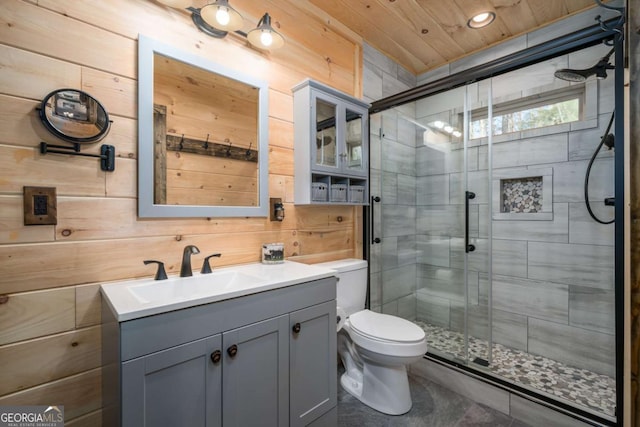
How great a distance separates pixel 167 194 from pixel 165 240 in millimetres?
221

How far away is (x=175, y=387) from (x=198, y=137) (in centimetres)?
114

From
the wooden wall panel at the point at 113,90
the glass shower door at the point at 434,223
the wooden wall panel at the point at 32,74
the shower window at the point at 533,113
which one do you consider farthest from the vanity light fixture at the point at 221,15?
the shower window at the point at 533,113

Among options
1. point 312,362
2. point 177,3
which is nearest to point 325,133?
point 177,3

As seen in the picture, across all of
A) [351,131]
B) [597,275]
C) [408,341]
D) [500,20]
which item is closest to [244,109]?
[351,131]

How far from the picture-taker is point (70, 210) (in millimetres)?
1142

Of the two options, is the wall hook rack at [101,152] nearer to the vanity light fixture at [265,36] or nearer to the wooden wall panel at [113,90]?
the wooden wall panel at [113,90]

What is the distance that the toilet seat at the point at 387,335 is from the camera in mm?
1615

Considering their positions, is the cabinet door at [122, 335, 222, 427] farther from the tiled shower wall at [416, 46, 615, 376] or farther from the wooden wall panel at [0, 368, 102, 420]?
the tiled shower wall at [416, 46, 615, 376]

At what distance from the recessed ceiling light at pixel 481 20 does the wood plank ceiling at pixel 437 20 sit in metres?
0.03

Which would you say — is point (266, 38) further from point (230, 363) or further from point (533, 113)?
point (533, 113)

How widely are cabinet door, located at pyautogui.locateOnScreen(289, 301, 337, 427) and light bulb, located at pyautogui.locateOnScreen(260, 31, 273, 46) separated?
1.46 m

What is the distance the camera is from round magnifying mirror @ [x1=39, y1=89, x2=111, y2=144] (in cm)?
109

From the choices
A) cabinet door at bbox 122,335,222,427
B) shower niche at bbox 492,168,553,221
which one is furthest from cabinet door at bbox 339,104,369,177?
cabinet door at bbox 122,335,222,427

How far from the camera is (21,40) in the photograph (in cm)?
105
